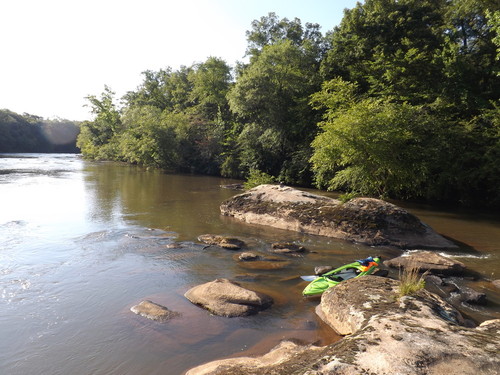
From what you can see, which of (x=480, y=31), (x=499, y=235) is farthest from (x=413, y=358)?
(x=480, y=31)

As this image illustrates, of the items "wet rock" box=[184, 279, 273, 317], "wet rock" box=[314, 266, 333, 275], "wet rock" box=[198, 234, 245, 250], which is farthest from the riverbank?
"wet rock" box=[198, 234, 245, 250]

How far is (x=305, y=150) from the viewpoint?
90.6ft

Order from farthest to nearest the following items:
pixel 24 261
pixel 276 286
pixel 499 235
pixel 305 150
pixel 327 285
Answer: pixel 305 150, pixel 499 235, pixel 24 261, pixel 276 286, pixel 327 285

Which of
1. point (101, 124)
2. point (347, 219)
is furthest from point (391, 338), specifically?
point (101, 124)

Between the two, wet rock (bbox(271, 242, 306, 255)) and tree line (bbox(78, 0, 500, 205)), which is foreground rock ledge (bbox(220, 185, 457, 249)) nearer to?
wet rock (bbox(271, 242, 306, 255))

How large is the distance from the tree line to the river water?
315 centimetres

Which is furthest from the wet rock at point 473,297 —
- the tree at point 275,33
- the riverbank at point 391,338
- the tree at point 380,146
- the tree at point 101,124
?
the tree at point 101,124

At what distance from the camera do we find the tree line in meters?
18.3

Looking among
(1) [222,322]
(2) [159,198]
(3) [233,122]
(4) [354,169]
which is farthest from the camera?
(3) [233,122]

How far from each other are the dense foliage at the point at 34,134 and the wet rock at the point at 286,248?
91168 mm

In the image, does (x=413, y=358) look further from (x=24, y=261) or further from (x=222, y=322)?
(x=24, y=261)

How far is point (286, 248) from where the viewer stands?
11406mm

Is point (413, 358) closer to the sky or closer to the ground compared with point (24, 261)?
closer to the sky

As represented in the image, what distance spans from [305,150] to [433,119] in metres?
10.3
